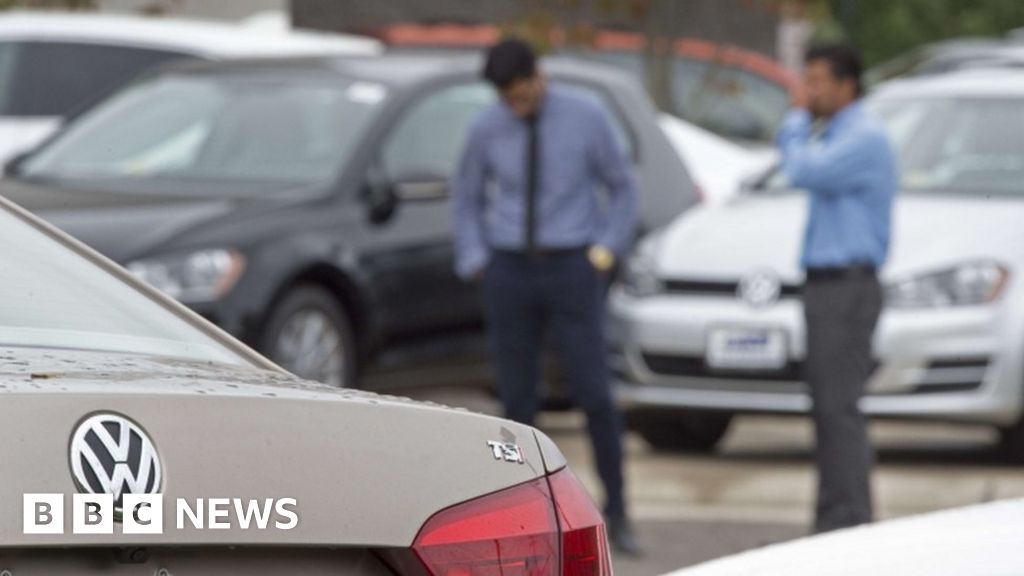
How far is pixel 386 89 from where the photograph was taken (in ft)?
36.6

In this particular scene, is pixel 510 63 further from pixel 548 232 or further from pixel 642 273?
pixel 642 273

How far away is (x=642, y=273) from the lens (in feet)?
37.1

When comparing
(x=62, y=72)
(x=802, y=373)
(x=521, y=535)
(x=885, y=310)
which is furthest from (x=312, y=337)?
(x=521, y=535)

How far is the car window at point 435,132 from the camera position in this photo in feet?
36.0

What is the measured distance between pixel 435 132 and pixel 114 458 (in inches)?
333

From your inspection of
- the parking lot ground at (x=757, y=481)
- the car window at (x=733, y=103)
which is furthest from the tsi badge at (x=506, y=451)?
the car window at (x=733, y=103)

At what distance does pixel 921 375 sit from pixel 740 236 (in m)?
1.03

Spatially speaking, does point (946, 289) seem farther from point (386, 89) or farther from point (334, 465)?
point (334, 465)

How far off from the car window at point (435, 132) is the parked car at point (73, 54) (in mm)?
2723

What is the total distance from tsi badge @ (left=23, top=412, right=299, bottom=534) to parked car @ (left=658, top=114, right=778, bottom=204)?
9.61 m

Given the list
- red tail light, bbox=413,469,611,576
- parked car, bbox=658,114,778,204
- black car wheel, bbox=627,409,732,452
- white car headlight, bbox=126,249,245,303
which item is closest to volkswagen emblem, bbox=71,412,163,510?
red tail light, bbox=413,469,611,576

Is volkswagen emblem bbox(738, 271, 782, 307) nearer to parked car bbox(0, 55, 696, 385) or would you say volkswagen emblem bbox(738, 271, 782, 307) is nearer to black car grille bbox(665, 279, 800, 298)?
black car grille bbox(665, 279, 800, 298)

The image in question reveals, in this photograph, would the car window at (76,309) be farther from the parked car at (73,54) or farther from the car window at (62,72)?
the car window at (62,72)

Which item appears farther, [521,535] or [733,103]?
[733,103]
